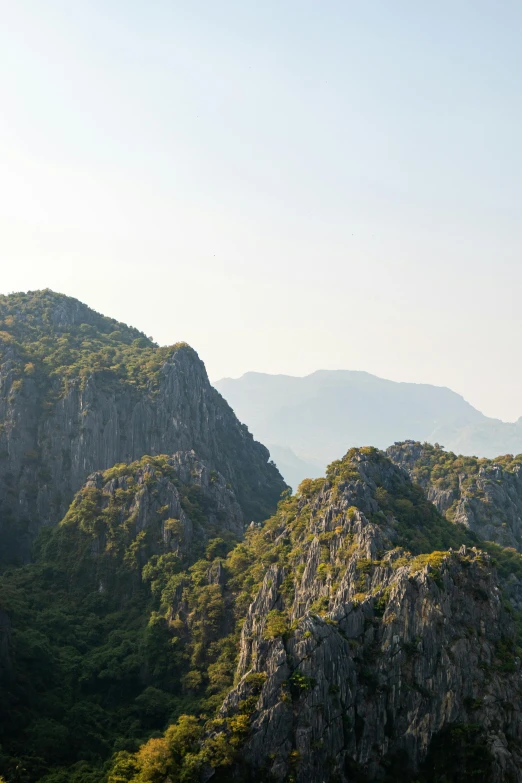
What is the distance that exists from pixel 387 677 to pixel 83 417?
8350 centimetres

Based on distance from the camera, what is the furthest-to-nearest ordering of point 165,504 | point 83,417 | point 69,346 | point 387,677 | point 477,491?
point 69,346 → point 477,491 → point 83,417 → point 165,504 → point 387,677

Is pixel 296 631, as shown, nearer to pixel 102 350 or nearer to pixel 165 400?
pixel 165 400

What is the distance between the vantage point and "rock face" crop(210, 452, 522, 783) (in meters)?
55.2

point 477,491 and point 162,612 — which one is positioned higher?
point 477,491

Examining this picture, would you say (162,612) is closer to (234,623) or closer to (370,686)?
(234,623)

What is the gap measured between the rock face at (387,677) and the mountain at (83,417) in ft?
209

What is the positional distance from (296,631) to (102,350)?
103 metres

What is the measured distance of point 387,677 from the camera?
6075cm

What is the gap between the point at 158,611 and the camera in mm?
88562

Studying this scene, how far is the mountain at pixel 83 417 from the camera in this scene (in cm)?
12625

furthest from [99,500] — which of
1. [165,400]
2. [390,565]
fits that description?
[390,565]

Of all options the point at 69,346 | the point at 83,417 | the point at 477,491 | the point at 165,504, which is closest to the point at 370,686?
the point at 165,504

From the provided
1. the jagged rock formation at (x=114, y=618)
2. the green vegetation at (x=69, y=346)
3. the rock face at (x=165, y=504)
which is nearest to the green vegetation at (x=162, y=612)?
the jagged rock formation at (x=114, y=618)

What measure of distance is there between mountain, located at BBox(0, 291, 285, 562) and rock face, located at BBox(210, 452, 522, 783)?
209ft
